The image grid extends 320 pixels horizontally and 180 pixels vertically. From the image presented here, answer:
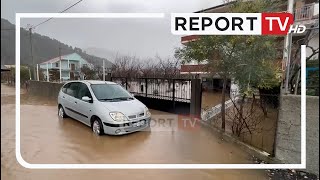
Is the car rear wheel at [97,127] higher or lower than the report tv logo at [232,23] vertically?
lower

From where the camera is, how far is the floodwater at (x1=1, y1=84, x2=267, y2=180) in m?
2.60

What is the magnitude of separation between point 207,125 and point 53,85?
2.48 metres

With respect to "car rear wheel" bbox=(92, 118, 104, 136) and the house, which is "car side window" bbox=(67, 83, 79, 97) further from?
"car rear wheel" bbox=(92, 118, 104, 136)

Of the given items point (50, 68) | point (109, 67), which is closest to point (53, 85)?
point (50, 68)

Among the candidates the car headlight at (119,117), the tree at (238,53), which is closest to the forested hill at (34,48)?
the car headlight at (119,117)

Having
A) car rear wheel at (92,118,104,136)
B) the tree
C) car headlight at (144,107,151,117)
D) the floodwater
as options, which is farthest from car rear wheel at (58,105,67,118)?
the tree

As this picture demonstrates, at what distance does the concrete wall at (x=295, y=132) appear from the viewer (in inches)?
95.5

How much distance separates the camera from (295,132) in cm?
258

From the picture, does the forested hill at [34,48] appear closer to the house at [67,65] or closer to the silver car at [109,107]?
the house at [67,65]

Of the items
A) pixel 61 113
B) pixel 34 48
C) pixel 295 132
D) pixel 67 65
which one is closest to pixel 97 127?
pixel 61 113

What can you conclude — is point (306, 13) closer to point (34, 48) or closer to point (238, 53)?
point (238, 53)

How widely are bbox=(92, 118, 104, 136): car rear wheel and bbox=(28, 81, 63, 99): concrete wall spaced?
2.30 ft

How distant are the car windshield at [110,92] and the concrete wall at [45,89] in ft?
1.74

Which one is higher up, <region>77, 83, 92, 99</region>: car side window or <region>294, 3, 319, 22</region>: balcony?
<region>294, 3, 319, 22</region>: balcony
